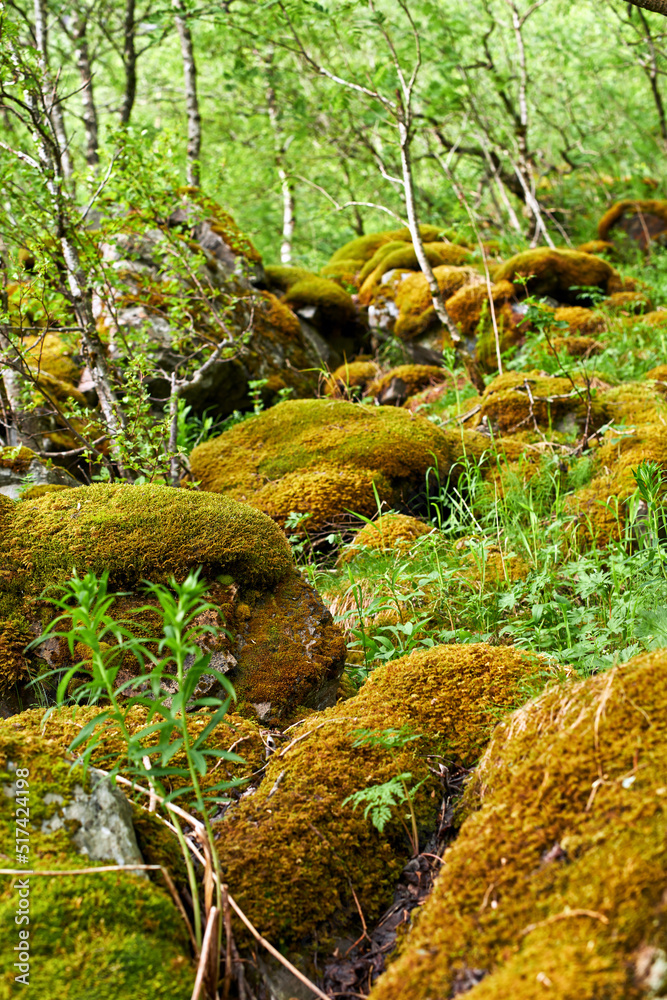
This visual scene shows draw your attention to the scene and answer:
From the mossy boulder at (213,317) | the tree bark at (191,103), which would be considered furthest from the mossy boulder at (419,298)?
the tree bark at (191,103)

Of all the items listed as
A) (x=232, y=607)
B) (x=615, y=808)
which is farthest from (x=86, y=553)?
(x=615, y=808)

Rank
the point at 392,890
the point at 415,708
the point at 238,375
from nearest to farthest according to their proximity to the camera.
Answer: the point at 392,890 < the point at 415,708 < the point at 238,375

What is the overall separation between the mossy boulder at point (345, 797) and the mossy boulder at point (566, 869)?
24cm

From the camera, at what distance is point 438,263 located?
32.4 ft

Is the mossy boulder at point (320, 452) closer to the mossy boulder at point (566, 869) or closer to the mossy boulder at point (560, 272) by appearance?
the mossy boulder at point (566, 869)

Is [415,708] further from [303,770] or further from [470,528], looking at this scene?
[470,528]

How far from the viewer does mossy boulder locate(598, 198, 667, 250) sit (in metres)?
11.3

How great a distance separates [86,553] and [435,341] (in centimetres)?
669

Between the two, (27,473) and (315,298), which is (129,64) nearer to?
(315,298)

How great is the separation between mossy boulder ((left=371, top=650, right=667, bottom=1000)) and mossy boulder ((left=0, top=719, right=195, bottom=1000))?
17.6 inches

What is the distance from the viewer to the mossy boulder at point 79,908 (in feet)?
3.90

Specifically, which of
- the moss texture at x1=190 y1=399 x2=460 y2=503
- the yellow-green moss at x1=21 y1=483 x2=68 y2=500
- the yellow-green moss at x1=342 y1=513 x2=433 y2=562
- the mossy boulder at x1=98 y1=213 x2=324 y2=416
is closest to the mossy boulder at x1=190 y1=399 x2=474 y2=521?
the moss texture at x1=190 y1=399 x2=460 y2=503

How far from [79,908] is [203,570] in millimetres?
1524

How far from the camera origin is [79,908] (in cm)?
128
